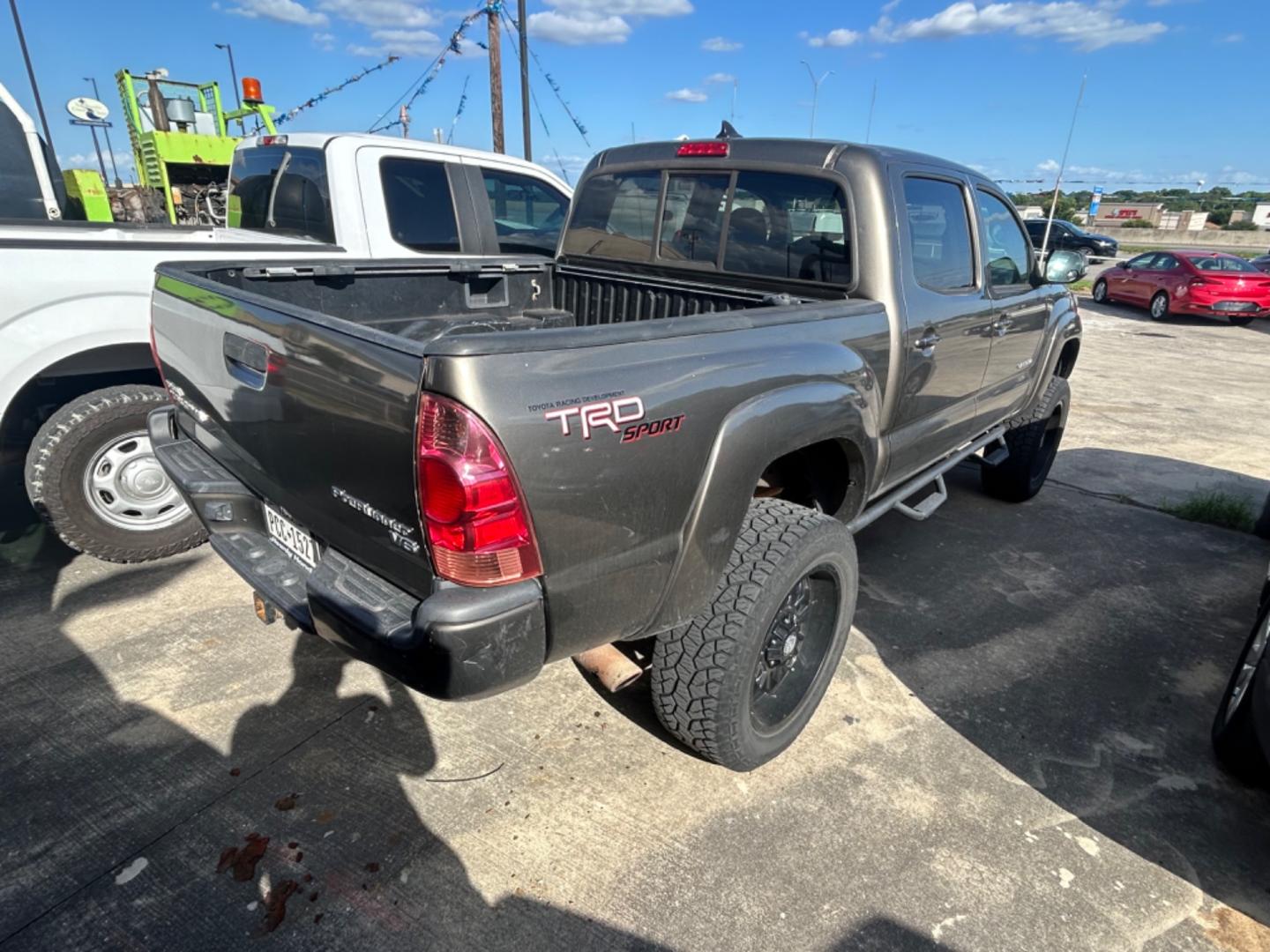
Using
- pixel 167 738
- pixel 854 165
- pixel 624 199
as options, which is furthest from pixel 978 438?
pixel 167 738

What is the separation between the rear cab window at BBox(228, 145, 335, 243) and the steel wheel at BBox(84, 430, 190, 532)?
5.53 ft

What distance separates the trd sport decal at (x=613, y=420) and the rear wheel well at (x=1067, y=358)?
4.46 m

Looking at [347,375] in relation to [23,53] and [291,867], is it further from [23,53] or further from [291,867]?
[23,53]

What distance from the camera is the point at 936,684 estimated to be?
302 cm

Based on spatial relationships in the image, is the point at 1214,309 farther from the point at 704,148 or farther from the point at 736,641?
the point at 736,641

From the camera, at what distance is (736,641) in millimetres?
2191

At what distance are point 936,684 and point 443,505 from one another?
7.71 feet

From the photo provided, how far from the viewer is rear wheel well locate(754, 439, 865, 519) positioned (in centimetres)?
278

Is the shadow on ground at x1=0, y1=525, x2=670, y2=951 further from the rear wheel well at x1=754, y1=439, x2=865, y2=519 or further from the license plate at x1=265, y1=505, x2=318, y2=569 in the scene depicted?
the rear wheel well at x1=754, y1=439, x2=865, y2=519

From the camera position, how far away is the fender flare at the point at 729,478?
6.46ft

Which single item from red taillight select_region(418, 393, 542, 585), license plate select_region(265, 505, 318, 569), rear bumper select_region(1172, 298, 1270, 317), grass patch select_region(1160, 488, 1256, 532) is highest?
red taillight select_region(418, 393, 542, 585)

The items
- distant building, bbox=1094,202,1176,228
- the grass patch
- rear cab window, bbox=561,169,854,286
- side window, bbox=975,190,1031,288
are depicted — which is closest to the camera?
rear cab window, bbox=561,169,854,286

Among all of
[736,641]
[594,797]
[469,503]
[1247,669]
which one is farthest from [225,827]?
[1247,669]

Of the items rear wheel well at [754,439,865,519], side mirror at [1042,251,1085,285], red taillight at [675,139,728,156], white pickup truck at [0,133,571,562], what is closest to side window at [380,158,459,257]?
white pickup truck at [0,133,571,562]
